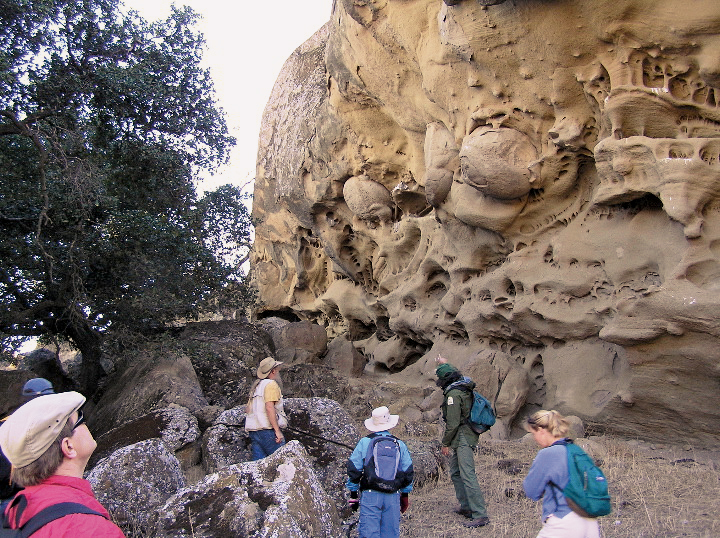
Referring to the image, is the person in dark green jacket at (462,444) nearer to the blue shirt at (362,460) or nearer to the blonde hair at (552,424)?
the blue shirt at (362,460)

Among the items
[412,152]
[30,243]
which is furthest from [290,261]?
[30,243]

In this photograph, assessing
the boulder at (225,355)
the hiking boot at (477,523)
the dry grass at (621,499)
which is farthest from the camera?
the boulder at (225,355)

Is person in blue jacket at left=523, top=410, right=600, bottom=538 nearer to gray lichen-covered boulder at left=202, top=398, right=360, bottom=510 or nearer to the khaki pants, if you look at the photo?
the khaki pants

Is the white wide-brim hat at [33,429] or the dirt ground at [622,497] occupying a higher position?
the white wide-brim hat at [33,429]

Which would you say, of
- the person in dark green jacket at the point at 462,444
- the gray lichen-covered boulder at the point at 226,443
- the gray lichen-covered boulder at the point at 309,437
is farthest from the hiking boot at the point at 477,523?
the gray lichen-covered boulder at the point at 226,443

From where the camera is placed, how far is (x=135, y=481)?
5.18m

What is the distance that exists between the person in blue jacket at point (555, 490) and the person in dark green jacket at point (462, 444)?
2.00 m

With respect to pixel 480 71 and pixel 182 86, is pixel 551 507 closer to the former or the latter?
pixel 480 71

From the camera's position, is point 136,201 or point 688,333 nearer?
point 688,333

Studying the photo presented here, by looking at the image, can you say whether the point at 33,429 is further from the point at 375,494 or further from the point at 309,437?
the point at 309,437

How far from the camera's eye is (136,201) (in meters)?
10.8

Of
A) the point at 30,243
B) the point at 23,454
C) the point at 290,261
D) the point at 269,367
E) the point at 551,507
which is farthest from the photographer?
the point at 290,261

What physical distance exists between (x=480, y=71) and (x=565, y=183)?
1942 millimetres

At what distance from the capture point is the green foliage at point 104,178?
8.95m
